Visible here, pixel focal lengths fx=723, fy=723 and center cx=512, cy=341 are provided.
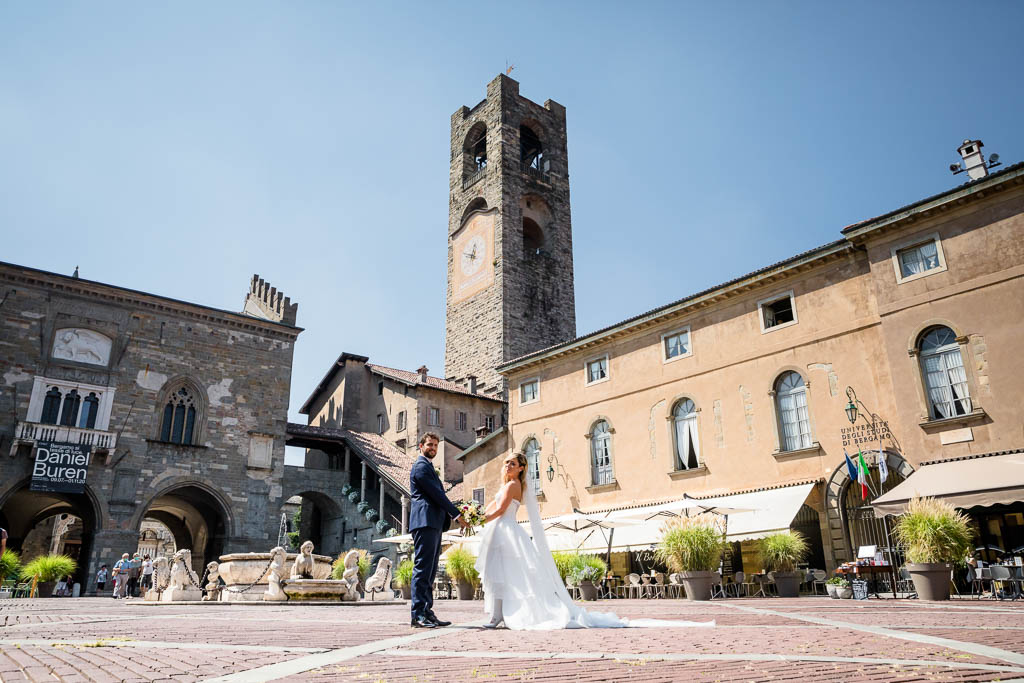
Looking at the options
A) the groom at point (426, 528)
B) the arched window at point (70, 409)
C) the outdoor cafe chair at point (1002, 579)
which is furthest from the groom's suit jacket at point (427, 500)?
the arched window at point (70, 409)

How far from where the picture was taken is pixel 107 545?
26.6 meters

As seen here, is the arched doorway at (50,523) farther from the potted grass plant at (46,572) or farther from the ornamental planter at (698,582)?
the ornamental planter at (698,582)

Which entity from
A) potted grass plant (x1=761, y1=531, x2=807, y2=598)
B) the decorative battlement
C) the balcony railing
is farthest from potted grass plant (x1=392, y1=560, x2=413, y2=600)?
the decorative battlement

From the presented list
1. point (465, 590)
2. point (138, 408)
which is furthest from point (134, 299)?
→ point (465, 590)

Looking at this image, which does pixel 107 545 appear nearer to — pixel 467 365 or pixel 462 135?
pixel 467 365

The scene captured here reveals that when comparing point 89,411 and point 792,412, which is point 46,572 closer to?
point 89,411

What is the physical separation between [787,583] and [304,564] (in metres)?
9.63

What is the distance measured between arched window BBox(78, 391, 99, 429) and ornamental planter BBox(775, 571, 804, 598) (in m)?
24.9

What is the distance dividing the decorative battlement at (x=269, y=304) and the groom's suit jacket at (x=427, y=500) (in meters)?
28.9

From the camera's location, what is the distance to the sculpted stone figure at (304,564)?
14266 mm

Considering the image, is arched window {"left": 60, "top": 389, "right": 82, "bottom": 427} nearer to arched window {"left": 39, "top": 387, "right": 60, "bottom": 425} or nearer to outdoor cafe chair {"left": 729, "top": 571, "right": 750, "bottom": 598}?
arched window {"left": 39, "top": 387, "right": 60, "bottom": 425}

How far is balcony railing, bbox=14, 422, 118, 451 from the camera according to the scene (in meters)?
26.0

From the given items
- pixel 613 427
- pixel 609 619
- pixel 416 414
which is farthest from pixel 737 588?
pixel 416 414

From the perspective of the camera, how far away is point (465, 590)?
1623 cm
